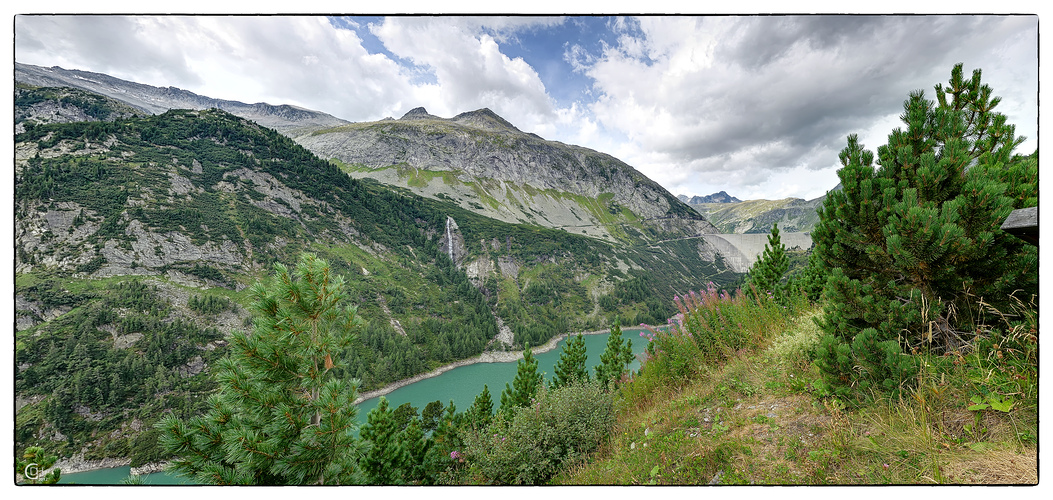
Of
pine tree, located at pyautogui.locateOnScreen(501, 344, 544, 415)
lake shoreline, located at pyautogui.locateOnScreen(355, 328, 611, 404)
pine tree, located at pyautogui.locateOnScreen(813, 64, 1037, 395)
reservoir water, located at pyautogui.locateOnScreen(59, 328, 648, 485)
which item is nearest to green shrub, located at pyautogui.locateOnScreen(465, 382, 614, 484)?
pine tree, located at pyautogui.locateOnScreen(813, 64, 1037, 395)

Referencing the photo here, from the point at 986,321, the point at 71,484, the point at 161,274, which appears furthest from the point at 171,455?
the point at 161,274

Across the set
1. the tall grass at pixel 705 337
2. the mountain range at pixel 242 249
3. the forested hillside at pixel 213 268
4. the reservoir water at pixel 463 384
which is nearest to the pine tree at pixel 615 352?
the tall grass at pixel 705 337

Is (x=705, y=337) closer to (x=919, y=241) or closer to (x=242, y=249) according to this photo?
(x=919, y=241)

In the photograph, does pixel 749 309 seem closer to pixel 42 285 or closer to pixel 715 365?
pixel 715 365

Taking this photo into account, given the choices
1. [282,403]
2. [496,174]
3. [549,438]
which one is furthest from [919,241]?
[496,174]

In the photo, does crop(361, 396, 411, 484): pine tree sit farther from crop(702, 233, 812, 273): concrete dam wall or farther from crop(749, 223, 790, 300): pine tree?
crop(702, 233, 812, 273): concrete dam wall
